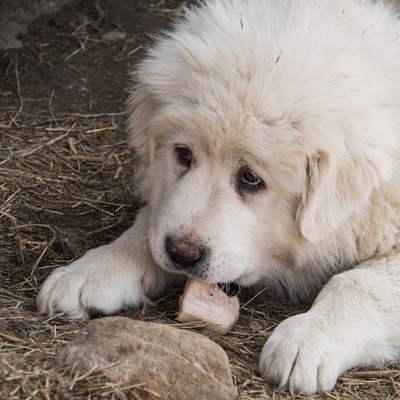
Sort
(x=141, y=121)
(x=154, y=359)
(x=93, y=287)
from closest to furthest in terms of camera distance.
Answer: (x=154, y=359), (x=93, y=287), (x=141, y=121)

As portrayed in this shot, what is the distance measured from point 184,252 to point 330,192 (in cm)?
70

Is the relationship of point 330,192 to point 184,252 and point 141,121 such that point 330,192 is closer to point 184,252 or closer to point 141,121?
point 184,252

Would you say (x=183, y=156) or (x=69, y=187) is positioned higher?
(x=183, y=156)

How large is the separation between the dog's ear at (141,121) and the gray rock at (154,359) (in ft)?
3.77

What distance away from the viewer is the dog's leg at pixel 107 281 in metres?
3.95

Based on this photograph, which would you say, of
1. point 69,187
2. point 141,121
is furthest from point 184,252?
point 69,187

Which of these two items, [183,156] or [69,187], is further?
[69,187]

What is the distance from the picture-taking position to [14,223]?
4.70 meters

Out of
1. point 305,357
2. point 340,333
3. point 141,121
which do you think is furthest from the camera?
point 141,121

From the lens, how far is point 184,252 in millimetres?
3777

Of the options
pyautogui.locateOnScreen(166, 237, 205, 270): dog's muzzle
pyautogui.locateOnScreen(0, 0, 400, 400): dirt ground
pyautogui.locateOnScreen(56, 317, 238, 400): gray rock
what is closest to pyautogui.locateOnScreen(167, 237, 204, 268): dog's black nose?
pyautogui.locateOnScreen(166, 237, 205, 270): dog's muzzle

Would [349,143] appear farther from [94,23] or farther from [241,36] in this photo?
[94,23]

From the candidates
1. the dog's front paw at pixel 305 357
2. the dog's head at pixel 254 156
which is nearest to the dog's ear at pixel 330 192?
the dog's head at pixel 254 156

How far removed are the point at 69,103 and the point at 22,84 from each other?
38 cm
